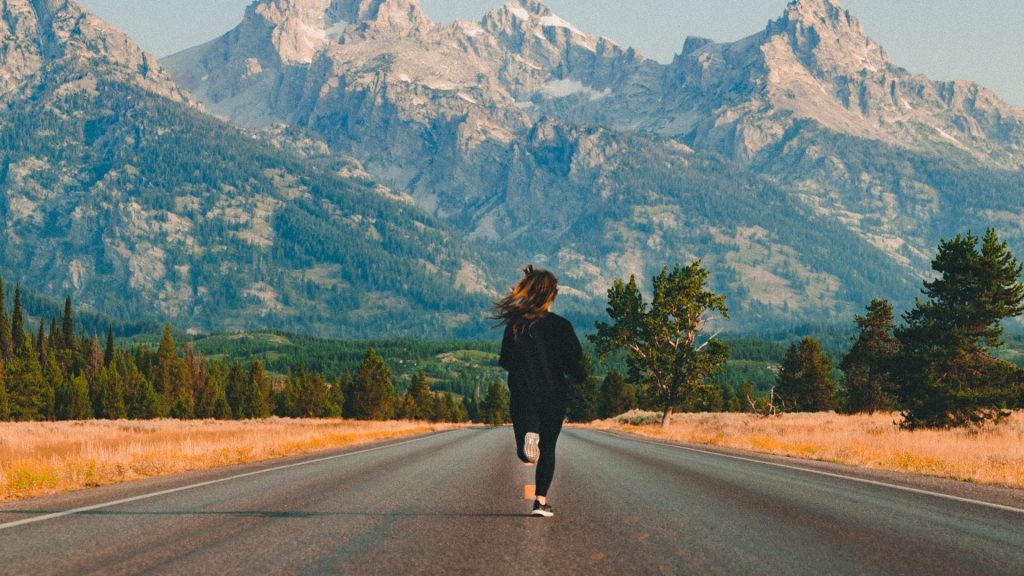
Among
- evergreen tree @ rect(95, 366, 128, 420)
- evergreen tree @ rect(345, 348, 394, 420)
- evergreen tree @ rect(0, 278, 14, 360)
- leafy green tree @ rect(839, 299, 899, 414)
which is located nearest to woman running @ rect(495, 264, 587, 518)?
leafy green tree @ rect(839, 299, 899, 414)

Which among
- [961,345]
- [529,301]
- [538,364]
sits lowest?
[538,364]

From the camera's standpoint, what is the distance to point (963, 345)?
141ft

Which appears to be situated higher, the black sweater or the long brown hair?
the long brown hair

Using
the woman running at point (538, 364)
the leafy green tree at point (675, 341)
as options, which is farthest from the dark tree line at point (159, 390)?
the woman running at point (538, 364)

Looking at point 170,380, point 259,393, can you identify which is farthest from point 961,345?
point 170,380

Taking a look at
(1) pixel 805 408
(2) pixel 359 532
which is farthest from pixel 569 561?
(1) pixel 805 408

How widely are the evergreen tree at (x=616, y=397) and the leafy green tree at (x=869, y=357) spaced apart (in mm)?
49657

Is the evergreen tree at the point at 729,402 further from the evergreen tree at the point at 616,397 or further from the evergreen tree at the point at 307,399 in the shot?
the evergreen tree at the point at 307,399

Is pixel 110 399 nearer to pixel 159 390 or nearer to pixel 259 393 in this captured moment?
pixel 259 393

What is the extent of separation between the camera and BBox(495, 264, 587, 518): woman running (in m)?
11.0

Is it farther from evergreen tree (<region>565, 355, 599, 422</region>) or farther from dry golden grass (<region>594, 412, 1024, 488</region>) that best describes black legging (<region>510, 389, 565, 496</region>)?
evergreen tree (<region>565, 355, 599, 422</region>)

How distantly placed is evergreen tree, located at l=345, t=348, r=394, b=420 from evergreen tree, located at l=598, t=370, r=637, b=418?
42.5m

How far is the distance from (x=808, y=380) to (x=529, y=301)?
9266cm

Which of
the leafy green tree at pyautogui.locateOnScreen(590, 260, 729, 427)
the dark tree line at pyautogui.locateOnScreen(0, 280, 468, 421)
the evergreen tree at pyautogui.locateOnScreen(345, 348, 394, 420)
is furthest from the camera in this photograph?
the evergreen tree at pyautogui.locateOnScreen(345, 348, 394, 420)
